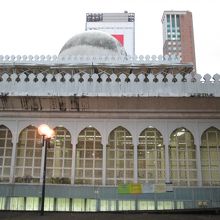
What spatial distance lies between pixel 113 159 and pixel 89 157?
0.89 m

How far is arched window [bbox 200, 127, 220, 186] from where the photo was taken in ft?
38.1

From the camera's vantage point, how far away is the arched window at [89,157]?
11.8 meters

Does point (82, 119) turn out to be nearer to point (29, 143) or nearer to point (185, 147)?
point (29, 143)

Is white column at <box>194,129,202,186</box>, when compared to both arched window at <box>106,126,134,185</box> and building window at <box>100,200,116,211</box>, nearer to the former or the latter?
arched window at <box>106,126,134,185</box>

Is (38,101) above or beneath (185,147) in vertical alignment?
above

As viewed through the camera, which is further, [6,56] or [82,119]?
[6,56]

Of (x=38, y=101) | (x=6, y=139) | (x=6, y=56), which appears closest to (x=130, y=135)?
(x=38, y=101)

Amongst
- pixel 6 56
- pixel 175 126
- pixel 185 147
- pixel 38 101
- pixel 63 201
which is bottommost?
pixel 63 201

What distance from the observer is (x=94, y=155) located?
39.3ft

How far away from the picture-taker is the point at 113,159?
1195 centimetres

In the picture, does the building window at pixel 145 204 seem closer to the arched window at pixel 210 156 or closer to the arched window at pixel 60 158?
the arched window at pixel 210 156

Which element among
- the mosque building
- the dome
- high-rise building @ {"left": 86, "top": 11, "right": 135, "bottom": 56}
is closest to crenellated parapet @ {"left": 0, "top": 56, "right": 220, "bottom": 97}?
the mosque building

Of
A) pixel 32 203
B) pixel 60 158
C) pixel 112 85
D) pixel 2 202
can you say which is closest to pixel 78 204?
pixel 32 203

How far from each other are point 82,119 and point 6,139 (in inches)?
117
